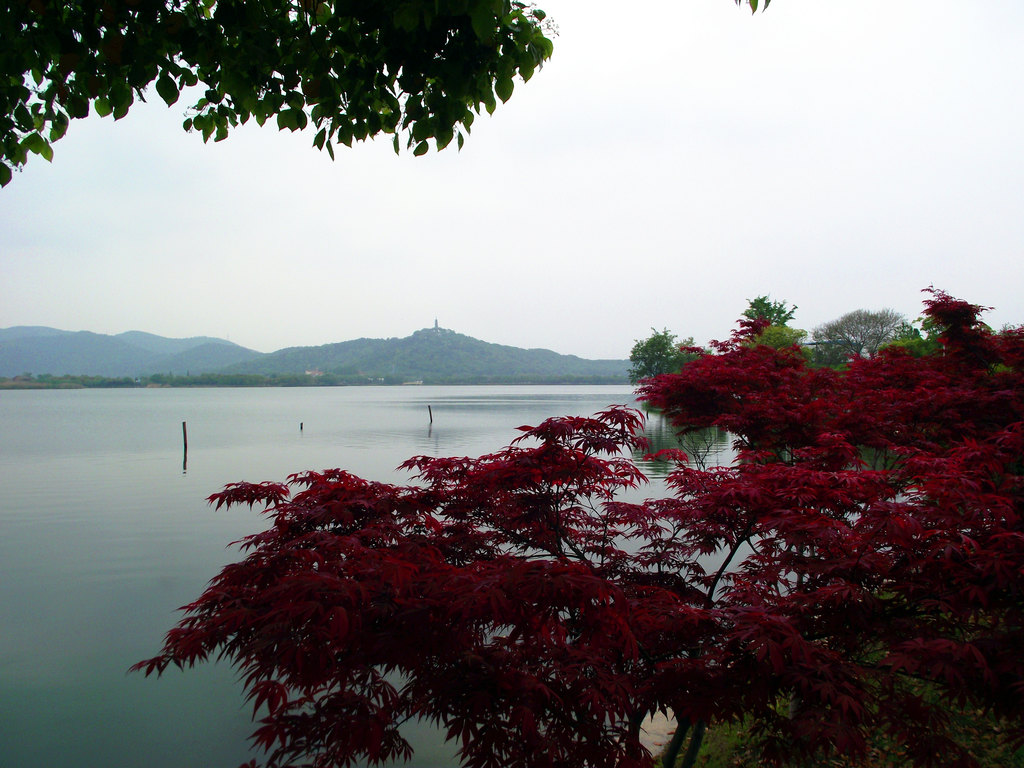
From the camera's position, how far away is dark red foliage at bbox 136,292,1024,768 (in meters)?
2.30

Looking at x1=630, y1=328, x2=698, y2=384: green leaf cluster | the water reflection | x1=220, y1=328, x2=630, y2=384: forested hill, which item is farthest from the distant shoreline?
the water reflection

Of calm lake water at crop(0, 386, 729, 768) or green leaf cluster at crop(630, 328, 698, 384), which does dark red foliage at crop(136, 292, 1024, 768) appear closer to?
calm lake water at crop(0, 386, 729, 768)

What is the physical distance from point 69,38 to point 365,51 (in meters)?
1.50

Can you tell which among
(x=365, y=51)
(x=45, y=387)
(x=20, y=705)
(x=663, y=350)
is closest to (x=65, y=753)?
(x=20, y=705)

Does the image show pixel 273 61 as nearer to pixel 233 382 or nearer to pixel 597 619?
pixel 597 619

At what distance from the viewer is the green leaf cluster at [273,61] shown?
307cm

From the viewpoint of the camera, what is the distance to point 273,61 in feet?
10.9

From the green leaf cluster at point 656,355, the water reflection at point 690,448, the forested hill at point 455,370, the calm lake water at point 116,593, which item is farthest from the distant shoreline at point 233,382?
the calm lake water at point 116,593

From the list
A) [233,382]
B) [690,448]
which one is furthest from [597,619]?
[233,382]

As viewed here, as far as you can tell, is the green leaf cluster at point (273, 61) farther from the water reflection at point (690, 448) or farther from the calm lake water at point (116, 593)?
the water reflection at point (690, 448)

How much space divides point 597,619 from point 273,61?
341 centimetres

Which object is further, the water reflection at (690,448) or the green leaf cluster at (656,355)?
the green leaf cluster at (656,355)

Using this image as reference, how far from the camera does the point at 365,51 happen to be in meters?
3.37

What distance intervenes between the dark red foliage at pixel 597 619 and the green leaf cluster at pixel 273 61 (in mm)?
2088
